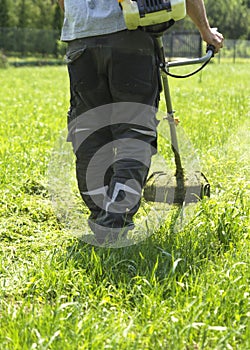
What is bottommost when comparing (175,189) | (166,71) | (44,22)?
(175,189)

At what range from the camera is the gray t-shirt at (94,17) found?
9.71 feet

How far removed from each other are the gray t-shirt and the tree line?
35188 millimetres

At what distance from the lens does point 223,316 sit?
2234 mm

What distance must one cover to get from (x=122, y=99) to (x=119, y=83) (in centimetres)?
9

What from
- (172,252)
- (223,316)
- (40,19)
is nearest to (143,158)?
(172,252)

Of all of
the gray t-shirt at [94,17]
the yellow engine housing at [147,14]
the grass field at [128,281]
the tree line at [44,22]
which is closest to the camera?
the grass field at [128,281]

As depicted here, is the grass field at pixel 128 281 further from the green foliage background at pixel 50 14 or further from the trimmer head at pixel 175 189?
the green foliage background at pixel 50 14

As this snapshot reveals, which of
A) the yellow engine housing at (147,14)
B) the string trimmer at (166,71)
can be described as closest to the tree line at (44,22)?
the string trimmer at (166,71)

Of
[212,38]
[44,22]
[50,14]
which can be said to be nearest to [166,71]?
[212,38]

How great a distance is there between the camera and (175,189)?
12.7 ft

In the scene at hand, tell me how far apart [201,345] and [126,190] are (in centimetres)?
107

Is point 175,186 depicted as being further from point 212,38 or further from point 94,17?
point 94,17

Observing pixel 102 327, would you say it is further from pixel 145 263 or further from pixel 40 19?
pixel 40 19

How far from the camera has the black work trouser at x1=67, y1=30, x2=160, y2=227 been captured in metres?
2.97
